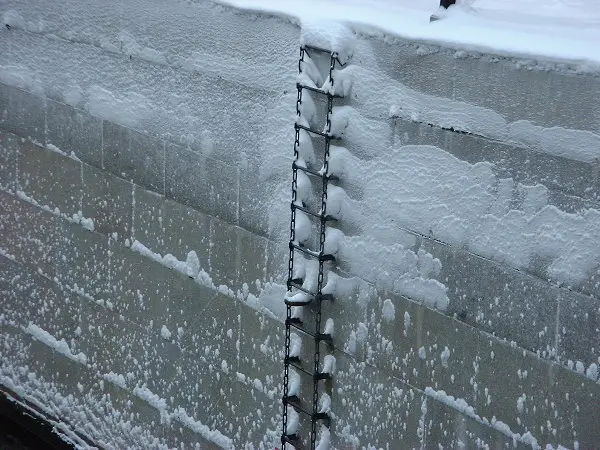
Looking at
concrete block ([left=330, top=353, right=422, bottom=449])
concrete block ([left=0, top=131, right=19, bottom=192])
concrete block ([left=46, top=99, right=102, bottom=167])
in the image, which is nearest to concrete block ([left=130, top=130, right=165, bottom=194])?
concrete block ([left=46, top=99, right=102, bottom=167])

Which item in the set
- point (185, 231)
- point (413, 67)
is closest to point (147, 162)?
point (185, 231)

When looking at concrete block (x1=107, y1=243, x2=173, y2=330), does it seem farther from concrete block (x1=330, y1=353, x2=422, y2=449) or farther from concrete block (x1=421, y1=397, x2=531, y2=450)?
concrete block (x1=421, y1=397, x2=531, y2=450)

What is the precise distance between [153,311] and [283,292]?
2.93ft

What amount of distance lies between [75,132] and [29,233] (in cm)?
72

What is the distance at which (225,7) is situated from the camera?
383 centimetres

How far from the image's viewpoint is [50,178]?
195 inches

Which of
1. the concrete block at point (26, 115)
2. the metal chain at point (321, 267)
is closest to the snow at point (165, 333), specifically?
the metal chain at point (321, 267)

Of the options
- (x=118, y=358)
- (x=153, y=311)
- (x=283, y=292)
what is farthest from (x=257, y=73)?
(x=118, y=358)

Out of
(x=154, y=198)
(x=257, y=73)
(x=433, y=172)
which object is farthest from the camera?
(x=154, y=198)

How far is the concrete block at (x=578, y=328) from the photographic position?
2832 mm

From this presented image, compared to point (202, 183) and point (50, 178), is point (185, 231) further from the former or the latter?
point (50, 178)

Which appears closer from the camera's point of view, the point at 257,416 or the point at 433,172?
the point at 433,172

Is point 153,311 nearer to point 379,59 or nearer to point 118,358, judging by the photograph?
point 118,358

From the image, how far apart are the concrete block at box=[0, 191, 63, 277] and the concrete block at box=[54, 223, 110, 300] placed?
0.06 m
